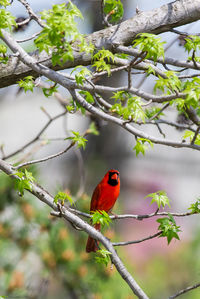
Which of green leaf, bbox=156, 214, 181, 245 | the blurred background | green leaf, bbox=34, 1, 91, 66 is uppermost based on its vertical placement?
green leaf, bbox=34, 1, 91, 66

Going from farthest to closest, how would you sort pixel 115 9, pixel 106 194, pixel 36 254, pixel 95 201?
1. pixel 106 194
2. pixel 95 201
3. pixel 36 254
4. pixel 115 9

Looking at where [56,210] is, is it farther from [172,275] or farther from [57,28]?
[172,275]

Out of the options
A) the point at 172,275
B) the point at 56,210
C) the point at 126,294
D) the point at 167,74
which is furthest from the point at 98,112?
the point at 172,275

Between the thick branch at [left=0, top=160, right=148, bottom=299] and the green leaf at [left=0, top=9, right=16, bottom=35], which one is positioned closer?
the green leaf at [left=0, top=9, right=16, bottom=35]

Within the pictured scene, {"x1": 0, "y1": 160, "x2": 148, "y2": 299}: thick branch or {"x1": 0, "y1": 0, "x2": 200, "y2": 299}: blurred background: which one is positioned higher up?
{"x1": 0, "y1": 160, "x2": 148, "y2": 299}: thick branch

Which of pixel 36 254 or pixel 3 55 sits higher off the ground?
pixel 3 55

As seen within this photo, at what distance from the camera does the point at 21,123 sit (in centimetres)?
1202

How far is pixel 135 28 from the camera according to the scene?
2029mm

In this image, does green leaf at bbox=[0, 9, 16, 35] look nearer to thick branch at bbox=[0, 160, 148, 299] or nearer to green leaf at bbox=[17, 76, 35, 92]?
green leaf at bbox=[17, 76, 35, 92]

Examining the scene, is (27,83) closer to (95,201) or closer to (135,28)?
(135,28)

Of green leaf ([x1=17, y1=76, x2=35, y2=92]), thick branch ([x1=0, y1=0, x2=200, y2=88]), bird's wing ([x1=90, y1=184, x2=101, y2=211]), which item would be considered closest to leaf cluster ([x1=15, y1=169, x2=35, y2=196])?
green leaf ([x1=17, y1=76, x2=35, y2=92])

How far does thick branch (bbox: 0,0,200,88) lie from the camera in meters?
2.02

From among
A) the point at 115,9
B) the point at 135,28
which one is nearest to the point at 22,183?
the point at 135,28

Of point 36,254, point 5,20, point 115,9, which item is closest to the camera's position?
point 5,20
